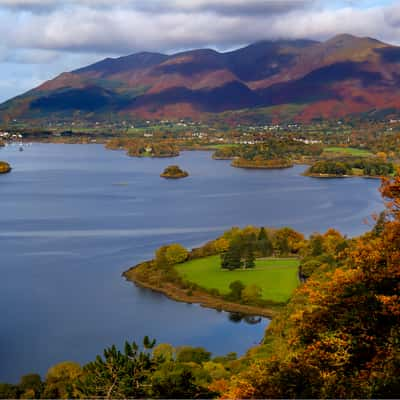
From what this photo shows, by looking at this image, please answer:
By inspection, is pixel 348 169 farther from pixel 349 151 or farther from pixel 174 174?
pixel 174 174

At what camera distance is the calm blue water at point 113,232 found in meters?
9.39

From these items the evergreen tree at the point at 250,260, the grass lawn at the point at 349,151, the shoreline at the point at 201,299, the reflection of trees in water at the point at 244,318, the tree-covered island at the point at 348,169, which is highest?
the grass lawn at the point at 349,151

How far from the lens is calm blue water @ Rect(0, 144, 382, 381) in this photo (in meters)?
9.39

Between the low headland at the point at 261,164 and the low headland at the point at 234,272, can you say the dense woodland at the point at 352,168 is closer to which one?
the low headland at the point at 261,164

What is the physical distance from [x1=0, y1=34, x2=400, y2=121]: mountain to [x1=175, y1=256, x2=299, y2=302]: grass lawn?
55.9m

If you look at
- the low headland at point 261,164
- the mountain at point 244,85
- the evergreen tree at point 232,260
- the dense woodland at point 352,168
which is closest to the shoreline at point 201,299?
the evergreen tree at point 232,260

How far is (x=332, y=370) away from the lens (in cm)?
311

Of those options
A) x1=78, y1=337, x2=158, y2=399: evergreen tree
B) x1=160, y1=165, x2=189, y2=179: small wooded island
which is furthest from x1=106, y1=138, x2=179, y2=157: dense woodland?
x1=78, y1=337, x2=158, y2=399: evergreen tree

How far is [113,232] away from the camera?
54.4 feet

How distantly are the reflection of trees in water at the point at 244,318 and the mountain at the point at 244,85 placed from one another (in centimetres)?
5856

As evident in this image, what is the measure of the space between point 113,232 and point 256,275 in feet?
17.7

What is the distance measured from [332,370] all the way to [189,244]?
12.2 meters

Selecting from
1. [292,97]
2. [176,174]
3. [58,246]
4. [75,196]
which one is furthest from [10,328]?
[292,97]

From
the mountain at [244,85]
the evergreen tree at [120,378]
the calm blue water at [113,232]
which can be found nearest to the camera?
the evergreen tree at [120,378]
